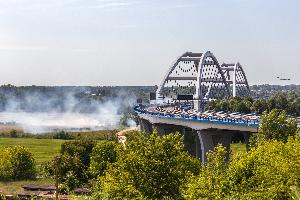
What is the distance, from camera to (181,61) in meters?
191

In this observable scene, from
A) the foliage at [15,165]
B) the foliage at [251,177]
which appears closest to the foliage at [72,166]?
the foliage at [15,165]

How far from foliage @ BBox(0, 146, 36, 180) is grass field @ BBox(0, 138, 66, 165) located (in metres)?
17.0

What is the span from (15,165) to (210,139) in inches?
1498

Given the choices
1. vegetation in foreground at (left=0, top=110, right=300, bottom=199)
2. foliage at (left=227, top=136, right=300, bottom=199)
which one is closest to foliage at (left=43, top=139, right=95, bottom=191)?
vegetation in foreground at (left=0, top=110, right=300, bottom=199)

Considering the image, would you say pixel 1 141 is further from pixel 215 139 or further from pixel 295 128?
pixel 295 128

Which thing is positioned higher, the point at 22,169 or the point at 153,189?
the point at 153,189

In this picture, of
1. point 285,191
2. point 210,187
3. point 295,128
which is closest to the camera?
point 210,187

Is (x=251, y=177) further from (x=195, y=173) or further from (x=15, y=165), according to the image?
(x=15, y=165)

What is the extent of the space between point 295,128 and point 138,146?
4428cm

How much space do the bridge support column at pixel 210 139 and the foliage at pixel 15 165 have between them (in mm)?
33254

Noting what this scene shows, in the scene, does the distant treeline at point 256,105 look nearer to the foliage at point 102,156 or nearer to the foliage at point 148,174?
the foliage at point 102,156

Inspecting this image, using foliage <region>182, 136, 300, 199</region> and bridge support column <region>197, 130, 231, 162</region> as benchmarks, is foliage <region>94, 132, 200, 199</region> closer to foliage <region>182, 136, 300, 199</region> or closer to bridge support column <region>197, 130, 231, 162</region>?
foliage <region>182, 136, 300, 199</region>

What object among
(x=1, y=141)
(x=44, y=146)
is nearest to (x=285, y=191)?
(x=44, y=146)

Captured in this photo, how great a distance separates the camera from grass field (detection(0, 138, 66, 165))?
4798 inches
